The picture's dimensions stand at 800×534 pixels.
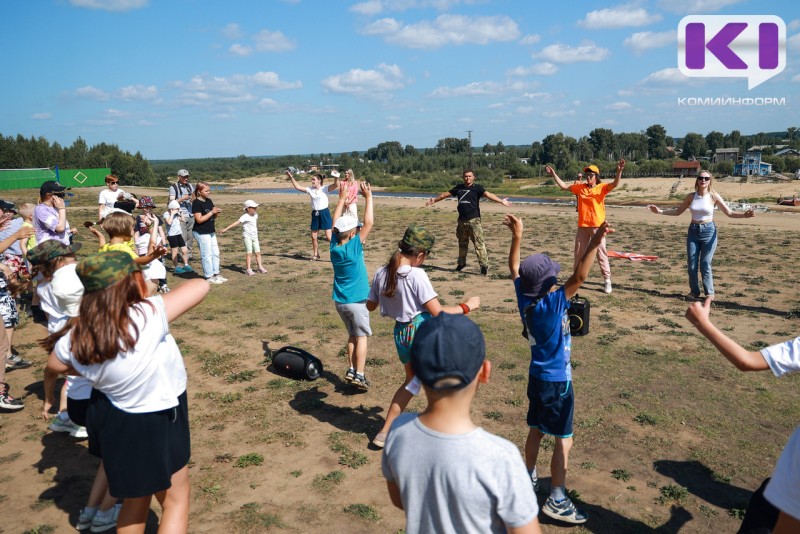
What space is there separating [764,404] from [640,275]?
6287mm

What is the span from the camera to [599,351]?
7402 millimetres

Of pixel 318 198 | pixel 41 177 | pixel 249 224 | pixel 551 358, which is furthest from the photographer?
pixel 41 177

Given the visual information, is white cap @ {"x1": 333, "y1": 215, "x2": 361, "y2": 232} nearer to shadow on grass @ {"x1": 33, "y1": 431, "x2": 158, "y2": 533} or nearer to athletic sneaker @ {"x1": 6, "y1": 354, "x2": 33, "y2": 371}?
shadow on grass @ {"x1": 33, "y1": 431, "x2": 158, "y2": 533}

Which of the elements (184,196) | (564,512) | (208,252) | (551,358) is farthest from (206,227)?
(564,512)

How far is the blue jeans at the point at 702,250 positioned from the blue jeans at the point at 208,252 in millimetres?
8951

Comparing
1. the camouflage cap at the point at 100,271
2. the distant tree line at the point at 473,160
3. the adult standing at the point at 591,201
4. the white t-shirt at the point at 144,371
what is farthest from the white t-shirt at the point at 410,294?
the distant tree line at the point at 473,160

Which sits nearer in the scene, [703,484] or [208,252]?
[703,484]

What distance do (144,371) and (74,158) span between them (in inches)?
3532

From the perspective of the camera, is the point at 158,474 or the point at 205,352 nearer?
the point at 158,474

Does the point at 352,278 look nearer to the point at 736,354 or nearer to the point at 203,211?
the point at 736,354

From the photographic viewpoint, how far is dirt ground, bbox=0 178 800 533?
13.9 ft

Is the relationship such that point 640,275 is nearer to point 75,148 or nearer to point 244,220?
point 244,220

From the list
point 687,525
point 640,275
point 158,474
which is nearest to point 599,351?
point 687,525

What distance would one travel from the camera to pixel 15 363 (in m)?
7.21
